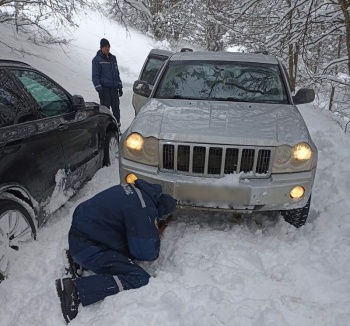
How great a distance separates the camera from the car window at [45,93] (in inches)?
144

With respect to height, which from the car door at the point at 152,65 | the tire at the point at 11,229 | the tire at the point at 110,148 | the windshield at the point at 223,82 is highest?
the windshield at the point at 223,82

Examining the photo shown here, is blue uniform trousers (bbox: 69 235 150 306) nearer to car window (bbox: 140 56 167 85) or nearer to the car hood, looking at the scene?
the car hood

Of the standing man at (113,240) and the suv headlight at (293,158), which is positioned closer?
the standing man at (113,240)

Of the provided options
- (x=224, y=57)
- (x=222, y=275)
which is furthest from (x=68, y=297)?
(x=224, y=57)

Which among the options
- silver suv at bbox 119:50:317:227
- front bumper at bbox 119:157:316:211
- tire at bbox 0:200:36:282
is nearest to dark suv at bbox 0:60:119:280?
tire at bbox 0:200:36:282

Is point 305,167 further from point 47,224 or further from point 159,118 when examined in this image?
point 47,224

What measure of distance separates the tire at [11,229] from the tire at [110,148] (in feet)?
7.27

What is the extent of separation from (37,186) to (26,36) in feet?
47.3

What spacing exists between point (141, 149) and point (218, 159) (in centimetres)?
73

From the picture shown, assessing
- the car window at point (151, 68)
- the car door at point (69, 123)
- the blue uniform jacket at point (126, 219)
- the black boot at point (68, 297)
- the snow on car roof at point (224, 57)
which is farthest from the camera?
the car window at point (151, 68)

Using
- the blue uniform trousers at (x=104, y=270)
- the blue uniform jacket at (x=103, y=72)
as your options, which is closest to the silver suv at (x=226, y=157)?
the blue uniform trousers at (x=104, y=270)

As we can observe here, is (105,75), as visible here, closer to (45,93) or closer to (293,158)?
(45,93)

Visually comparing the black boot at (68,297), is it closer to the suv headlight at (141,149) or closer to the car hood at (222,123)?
the suv headlight at (141,149)

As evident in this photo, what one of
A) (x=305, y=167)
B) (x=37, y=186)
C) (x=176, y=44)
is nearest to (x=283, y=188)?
(x=305, y=167)
